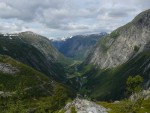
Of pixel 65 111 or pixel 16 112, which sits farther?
pixel 65 111

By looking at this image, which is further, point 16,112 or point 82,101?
point 82,101

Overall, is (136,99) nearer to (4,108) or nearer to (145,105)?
(145,105)

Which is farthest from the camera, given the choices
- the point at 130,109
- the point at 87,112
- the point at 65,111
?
the point at 65,111

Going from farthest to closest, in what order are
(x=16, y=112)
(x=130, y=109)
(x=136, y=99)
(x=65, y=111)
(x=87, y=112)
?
(x=65, y=111) < (x=87, y=112) < (x=16, y=112) < (x=136, y=99) < (x=130, y=109)

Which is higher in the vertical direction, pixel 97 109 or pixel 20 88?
pixel 20 88

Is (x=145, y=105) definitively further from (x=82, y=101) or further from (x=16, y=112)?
(x=16, y=112)

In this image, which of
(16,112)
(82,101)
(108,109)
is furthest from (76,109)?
(16,112)

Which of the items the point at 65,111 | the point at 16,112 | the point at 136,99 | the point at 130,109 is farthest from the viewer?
the point at 65,111

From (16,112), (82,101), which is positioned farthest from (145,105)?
(16,112)

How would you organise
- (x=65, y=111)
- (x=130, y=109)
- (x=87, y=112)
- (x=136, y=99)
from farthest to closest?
(x=65, y=111)
(x=87, y=112)
(x=136, y=99)
(x=130, y=109)
